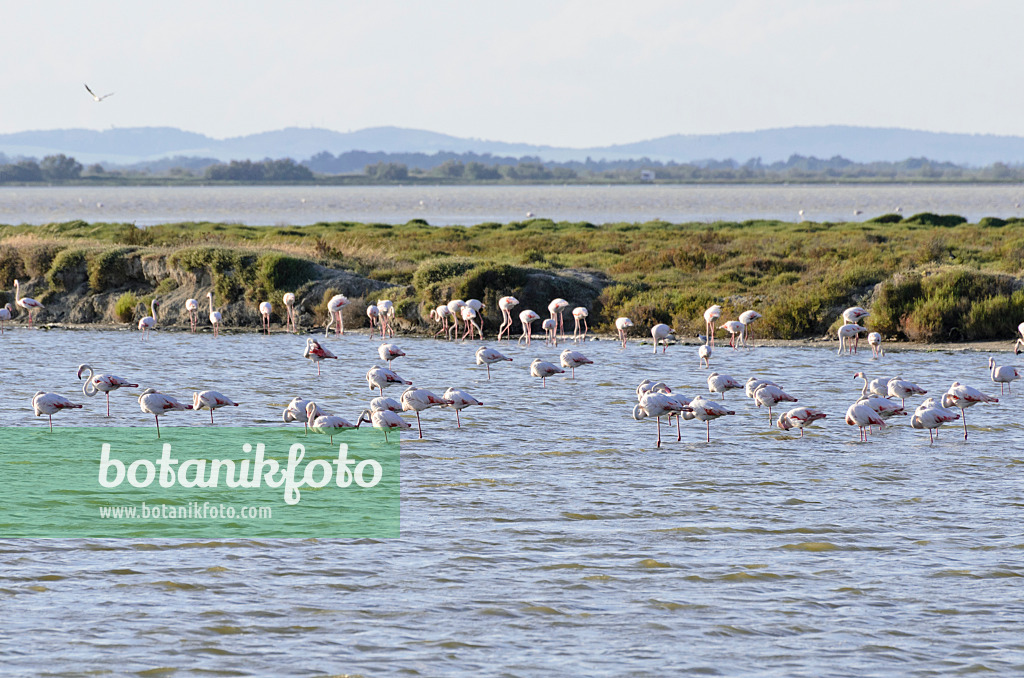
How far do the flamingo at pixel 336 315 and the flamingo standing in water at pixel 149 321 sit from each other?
152 inches

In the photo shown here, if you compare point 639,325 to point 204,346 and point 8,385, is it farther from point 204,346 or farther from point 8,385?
point 8,385

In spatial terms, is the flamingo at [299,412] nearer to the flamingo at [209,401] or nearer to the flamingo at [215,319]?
the flamingo at [209,401]

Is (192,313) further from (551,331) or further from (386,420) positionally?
(386,420)

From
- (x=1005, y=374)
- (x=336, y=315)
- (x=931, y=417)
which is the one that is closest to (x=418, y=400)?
(x=931, y=417)

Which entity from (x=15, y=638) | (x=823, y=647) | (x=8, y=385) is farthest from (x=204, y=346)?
(x=823, y=647)

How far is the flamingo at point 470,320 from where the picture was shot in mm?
24625

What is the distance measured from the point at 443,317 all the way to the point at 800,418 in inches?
499

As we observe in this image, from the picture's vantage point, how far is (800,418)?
48.0 feet

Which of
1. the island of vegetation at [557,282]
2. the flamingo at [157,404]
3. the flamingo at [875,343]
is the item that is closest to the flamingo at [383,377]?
the flamingo at [157,404]

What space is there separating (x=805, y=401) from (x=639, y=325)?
9.12m

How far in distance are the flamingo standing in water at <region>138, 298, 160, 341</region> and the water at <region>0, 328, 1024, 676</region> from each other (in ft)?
36.5

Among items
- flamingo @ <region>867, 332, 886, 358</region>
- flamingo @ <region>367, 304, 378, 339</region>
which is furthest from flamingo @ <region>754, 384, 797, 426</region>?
flamingo @ <region>367, 304, 378, 339</region>

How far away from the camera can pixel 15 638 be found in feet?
26.2

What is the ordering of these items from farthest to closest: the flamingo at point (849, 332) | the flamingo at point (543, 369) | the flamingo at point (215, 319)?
the flamingo at point (215, 319)
the flamingo at point (849, 332)
the flamingo at point (543, 369)
